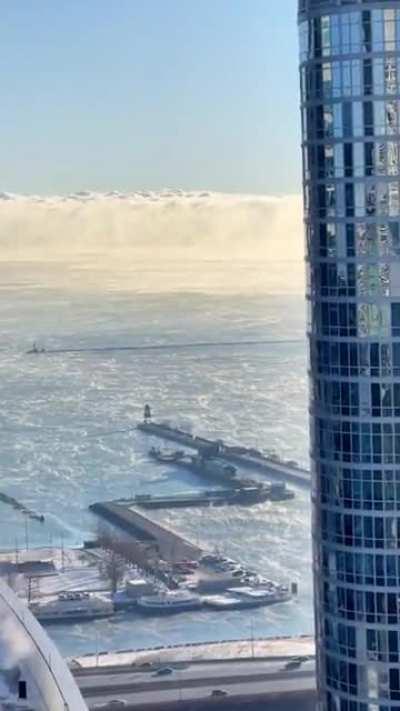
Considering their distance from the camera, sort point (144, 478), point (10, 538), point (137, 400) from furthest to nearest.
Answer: point (137, 400), point (144, 478), point (10, 538)

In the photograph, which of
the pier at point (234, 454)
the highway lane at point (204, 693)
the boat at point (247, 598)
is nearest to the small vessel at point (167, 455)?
the pier at point (234, 454)

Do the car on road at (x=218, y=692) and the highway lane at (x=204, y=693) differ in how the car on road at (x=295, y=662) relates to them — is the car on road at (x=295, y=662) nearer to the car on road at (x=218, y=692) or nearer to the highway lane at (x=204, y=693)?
the highway lane at (x=204, y=693)

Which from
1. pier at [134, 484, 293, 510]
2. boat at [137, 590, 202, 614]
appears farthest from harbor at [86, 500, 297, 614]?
pier at [134, 484, 293, 510]

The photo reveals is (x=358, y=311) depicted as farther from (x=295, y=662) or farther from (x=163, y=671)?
(x=163, y=671)

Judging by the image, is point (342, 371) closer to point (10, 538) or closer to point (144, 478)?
point (10, 538)

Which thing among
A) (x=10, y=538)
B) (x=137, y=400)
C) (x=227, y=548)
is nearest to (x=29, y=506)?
(x=10, y=538)

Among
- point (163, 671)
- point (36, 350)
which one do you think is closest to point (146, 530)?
point (163, 671)
